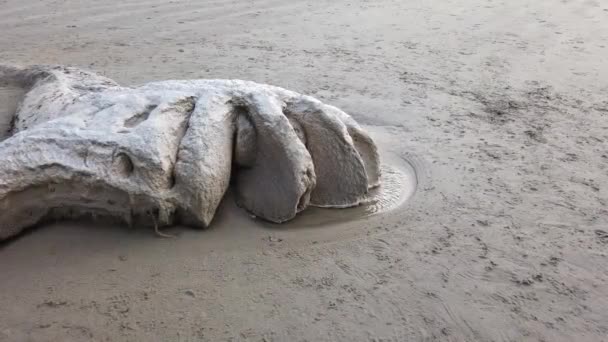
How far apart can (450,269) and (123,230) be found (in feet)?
4.21

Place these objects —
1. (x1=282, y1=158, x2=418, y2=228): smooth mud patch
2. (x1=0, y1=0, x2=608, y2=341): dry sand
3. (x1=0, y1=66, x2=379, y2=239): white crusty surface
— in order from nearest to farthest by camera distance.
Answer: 1. (x1=0, y1=0, x2=608, y2=341): dry sand
2. (x1=0, y1=66, x2=379, y2=239): white crusty surface
3. (x1=282, y1=158, x2=418, y2=228): smooth mud patch

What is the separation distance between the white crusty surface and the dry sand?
112mm

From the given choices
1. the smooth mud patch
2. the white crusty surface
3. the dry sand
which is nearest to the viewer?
the dry sand

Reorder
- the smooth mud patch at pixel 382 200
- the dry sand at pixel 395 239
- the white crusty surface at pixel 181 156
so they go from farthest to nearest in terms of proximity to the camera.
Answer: the smooth mud patch at pixel 382 200, the white crusty surface at pixel 181 156, the dry sand at pixel 395 239

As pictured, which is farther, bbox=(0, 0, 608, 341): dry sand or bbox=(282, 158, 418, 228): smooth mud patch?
bbox=(282, 158, 418, 228): smooth mud patch

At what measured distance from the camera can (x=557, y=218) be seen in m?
2.58

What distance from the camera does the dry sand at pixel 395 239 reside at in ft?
6.45

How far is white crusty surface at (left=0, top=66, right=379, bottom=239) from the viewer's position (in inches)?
88.3

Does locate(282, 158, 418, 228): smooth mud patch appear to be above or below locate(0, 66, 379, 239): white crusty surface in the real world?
below

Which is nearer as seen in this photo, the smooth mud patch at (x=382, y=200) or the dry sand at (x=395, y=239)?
the dry sand at (x=395, y=239)

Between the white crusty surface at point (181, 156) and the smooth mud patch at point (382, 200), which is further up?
the white crusty surface at point (181, 156)

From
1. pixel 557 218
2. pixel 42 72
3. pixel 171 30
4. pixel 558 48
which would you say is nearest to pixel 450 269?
pixel 557 218

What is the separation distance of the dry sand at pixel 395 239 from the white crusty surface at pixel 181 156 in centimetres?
11

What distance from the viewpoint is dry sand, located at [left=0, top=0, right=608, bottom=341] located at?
1966mm
